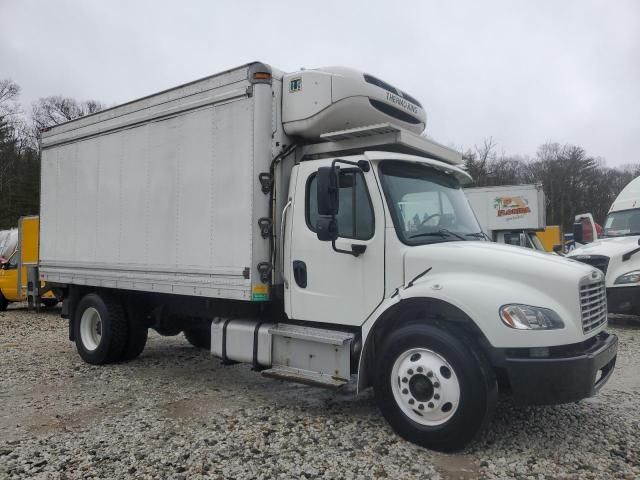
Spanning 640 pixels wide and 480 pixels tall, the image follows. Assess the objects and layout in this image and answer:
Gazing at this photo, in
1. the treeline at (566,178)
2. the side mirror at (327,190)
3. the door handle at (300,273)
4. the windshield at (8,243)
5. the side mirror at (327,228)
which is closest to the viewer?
the side mirror at (327,190)

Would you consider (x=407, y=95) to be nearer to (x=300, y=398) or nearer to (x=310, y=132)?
(x=310, y=132)

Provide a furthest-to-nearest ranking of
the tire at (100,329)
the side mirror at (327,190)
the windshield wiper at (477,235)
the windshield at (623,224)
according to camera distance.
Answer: the windshield at (623,224) < the tire at (100,329) < the windshield wiper at (477,235) < the side mirror at (327,190)

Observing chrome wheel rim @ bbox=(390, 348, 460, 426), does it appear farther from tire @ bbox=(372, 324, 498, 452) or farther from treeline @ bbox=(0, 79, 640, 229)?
treeline @ bbox=(0, 79, 640, 229)

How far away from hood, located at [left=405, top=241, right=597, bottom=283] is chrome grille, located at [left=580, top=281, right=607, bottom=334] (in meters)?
0.14

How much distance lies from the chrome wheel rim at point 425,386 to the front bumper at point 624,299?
7500 mm

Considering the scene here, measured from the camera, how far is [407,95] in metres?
5.89

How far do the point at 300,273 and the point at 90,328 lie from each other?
13.3 ft

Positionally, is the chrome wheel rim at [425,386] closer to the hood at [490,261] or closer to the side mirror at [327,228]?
the hood at [490,261]

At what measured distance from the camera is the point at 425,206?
4.89 meters

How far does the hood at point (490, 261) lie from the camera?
13.1ft

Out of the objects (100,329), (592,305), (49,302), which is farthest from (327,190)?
(49,302)

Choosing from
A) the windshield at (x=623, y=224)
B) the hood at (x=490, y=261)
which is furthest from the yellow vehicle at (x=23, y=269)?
the windshield at (x=623, y=224)

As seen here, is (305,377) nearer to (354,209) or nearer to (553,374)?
(354,209)

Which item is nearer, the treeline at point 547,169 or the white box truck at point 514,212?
the white box truck at point 514,212
